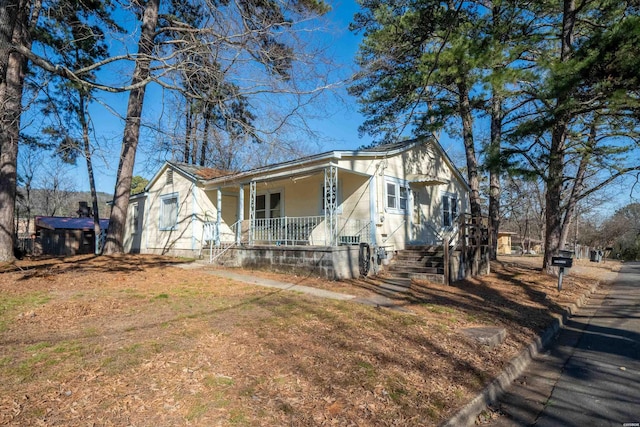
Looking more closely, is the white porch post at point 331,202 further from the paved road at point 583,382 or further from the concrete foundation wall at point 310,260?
the paved road at point 583,382

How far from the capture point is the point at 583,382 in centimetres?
423

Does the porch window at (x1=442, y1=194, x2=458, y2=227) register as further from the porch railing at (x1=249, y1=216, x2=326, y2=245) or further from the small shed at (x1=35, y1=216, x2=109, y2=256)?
the small shed at (x1=35, y1=216, x2=109, y2=256)

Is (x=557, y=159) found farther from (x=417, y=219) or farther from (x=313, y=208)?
(x=313, y=208)

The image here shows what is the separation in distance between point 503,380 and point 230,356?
3.14 m

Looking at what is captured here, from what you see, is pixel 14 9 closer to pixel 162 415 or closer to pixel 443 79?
pixel 162 415

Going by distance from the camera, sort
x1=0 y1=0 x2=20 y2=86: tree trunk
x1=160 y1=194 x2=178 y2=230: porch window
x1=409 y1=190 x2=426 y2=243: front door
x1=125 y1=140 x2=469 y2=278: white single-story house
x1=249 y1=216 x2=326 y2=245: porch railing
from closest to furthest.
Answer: x1=0 y1=0 x2=20 y2=86: tree trunk, x1=125 y1=140 x2=469 y2=278: white single-story house, x1=249 y1=216 x2=326 y2=245: porch railing, x1=409 y1=190 x2=426 y2=243: front door, x1=160 y1=194 x2=178 y2=230: porch window

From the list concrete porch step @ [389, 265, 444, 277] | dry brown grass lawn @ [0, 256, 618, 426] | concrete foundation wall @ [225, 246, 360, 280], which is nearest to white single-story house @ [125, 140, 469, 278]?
concrete foundation wall @ [225, 246, 360, 280]

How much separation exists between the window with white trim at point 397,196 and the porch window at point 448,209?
2728 mm

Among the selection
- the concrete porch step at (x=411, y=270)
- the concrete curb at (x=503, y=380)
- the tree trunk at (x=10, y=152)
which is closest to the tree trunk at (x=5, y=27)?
the tree trunk at (x=10, y=152)

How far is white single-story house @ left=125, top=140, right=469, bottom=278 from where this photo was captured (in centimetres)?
1077

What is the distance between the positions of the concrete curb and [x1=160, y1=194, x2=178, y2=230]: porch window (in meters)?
13.7

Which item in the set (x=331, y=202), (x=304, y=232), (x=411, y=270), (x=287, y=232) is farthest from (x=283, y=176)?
(x=411, y=270)

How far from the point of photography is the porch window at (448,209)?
48.5 feet

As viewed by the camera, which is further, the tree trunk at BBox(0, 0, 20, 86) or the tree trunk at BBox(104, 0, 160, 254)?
the tree trunk at BBox(104, 0, 160, 254)
